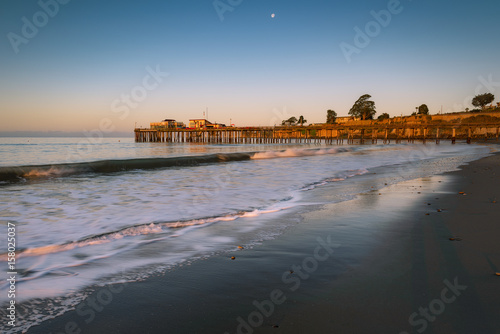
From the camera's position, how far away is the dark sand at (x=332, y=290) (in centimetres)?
233

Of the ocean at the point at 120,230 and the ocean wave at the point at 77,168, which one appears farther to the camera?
the ocean wave at the point at 77,168

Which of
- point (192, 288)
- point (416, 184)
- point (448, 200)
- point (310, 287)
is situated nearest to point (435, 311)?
point (310, 287)

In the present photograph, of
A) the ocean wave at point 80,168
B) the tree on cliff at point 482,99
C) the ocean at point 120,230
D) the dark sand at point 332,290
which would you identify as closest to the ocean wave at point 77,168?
the ocean wave at point 80,168

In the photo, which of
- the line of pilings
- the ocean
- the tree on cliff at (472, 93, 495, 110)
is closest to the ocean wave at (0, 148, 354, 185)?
the ocean

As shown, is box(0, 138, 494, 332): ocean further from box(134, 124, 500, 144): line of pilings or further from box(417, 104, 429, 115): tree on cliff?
box(417, 104, 429, 115): tree on cliff

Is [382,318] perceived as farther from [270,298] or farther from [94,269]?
[94,269]

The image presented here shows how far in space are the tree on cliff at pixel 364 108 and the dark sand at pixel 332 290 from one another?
4913 inches

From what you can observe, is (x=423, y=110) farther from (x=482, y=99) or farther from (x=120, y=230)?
(x=120, y=230)

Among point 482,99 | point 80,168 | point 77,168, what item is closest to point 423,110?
point 482,99

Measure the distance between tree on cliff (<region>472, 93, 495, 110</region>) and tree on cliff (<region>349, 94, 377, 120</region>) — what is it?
3145cm

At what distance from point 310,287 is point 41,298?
2.47 metres

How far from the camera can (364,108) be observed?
399 feet

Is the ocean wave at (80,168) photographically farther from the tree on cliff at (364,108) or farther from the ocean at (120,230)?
the tree on cliff at (364,108)

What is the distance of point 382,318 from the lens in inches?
92.9
